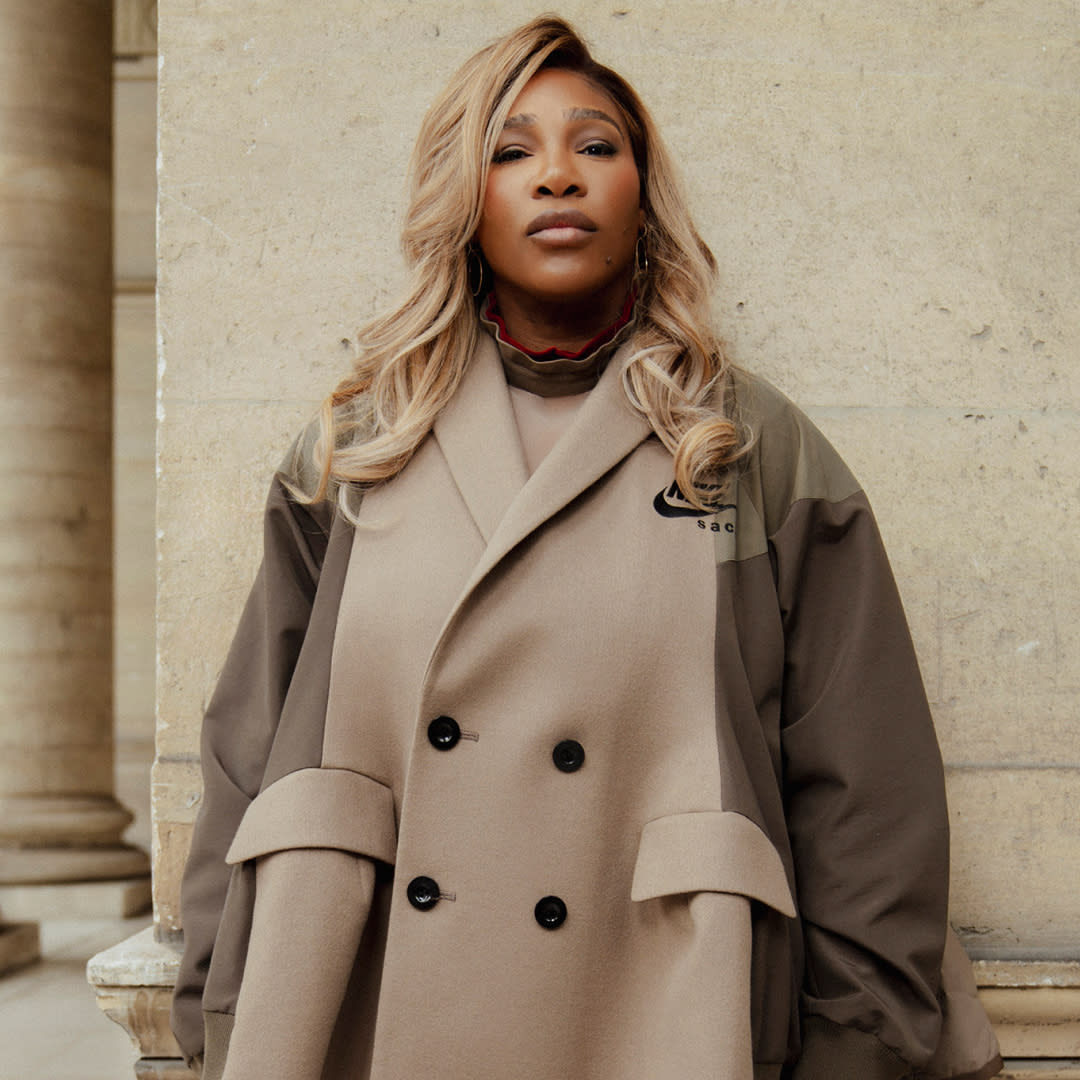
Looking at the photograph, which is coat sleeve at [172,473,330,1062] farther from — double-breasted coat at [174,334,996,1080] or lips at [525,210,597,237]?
lips at [525,210,597,237]

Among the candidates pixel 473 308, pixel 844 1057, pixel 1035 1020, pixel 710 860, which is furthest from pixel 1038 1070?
pixel 473 308

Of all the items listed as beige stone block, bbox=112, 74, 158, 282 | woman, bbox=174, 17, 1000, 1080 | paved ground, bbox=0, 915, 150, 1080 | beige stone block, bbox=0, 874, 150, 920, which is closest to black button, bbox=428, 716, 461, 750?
woman, bbox=174, 17, 1000, 1080

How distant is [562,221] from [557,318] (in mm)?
186

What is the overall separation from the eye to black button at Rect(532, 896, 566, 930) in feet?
3.76

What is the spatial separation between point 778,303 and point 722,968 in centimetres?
144

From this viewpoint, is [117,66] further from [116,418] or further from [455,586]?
[455,586]

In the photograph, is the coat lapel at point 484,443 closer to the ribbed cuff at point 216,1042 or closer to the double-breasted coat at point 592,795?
the double-breasted coat at point 592,795

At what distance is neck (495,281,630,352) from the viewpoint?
85.8 inches

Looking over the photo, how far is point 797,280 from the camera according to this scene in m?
2.70

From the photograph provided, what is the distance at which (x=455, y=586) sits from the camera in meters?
1.94

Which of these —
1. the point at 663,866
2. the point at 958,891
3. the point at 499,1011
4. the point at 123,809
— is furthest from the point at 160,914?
the point at 123,809

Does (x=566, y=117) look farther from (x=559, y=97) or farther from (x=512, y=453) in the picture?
(x=512, y=453)

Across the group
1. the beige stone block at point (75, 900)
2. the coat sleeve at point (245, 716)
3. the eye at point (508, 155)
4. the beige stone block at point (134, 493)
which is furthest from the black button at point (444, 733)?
the beige stone block at point (134, 493)

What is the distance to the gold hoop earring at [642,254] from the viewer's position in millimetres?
2262
